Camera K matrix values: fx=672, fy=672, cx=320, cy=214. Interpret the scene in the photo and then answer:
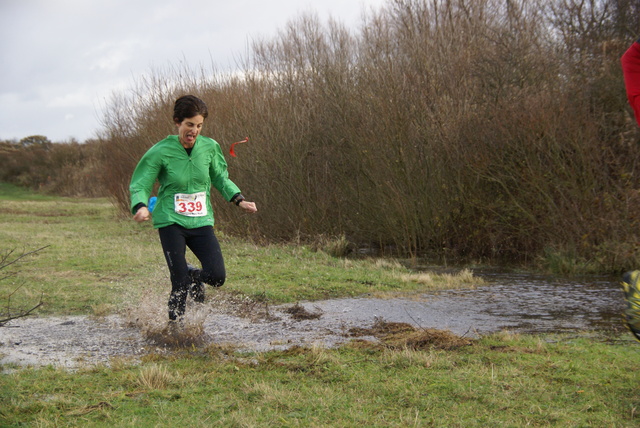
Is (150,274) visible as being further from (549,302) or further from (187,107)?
(549,302)

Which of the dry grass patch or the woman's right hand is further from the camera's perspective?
the dry grass patch

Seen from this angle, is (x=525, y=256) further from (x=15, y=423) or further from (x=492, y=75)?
(x=15, y=423)

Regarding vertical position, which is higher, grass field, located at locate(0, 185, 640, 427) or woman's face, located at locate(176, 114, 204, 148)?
woman's face, located at locate(176, 114, 204, 148)

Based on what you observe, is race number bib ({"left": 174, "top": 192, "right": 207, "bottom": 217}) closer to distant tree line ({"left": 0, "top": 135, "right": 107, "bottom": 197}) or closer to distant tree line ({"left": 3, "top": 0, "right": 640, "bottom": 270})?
distant tree line ({"left": 3, "top": 0, "right": 640, "bottom": 270})

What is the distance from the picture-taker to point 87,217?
84.6 feet

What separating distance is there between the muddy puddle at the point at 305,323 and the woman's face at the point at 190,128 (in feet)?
5.15

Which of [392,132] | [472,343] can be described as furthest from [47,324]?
[392,132]

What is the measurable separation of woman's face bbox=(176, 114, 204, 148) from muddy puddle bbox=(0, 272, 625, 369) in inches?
61.8

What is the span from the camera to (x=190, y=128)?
5797 millimetres

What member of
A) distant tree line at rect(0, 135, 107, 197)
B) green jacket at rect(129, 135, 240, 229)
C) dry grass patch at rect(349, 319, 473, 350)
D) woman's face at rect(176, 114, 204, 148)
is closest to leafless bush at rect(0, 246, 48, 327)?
green jacket at rect(129, 135, 240, 229)

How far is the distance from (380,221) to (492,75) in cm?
409

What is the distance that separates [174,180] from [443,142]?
918cm

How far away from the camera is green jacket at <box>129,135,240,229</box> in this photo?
579cm

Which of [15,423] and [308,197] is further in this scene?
[308,197]
